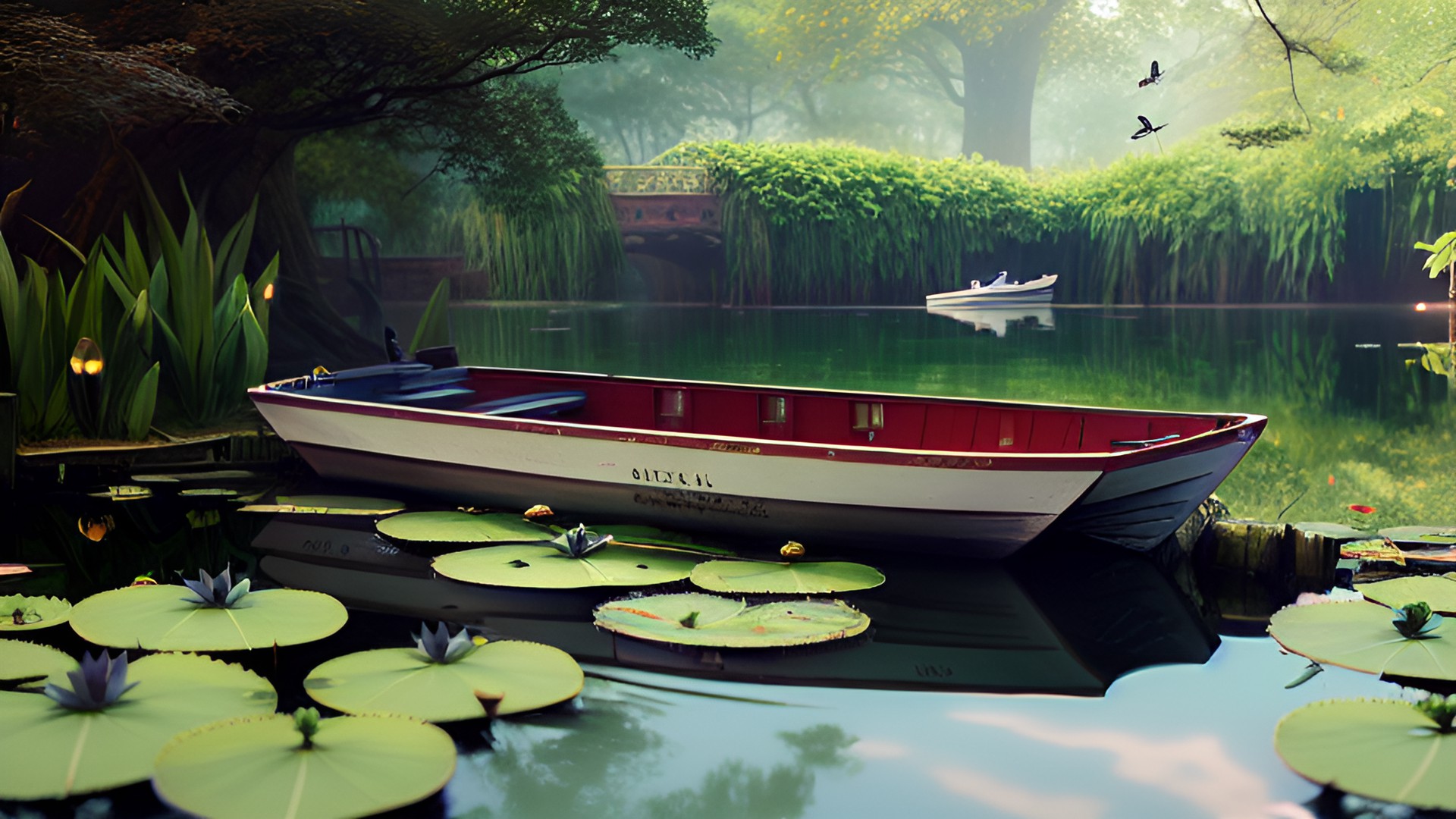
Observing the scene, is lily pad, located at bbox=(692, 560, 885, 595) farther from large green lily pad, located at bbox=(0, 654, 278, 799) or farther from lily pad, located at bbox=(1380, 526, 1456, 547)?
lily pad, located at bbox=(1380, 526, 1456, 547)

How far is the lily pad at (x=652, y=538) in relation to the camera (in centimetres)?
679

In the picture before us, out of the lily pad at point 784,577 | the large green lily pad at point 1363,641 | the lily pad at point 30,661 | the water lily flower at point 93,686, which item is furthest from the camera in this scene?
the lily pad at point 784,577

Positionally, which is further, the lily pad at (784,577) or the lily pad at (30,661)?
the lily pad at (784,577)

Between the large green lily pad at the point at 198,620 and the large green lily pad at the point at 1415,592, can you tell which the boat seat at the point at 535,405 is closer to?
the large green lily pad at the point at 198,620

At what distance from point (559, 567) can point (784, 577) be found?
1090mm

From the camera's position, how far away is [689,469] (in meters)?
6.88

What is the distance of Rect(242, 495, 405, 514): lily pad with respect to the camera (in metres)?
7.73

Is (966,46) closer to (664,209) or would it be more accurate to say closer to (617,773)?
(664,209)

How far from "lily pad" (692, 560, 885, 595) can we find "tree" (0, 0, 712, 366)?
7098mm

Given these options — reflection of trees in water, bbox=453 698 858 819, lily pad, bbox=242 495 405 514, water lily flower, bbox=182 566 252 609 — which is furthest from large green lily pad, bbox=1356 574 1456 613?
lily pad, bbox=242 495 405 514

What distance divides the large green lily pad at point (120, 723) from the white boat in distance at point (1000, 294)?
24.7 metres

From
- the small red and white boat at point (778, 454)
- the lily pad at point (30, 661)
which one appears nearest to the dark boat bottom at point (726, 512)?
the small red and white boat at point (778, 454)

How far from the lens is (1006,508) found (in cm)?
625

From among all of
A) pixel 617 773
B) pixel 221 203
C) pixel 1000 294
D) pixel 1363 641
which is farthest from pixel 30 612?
pixel 1000 294
